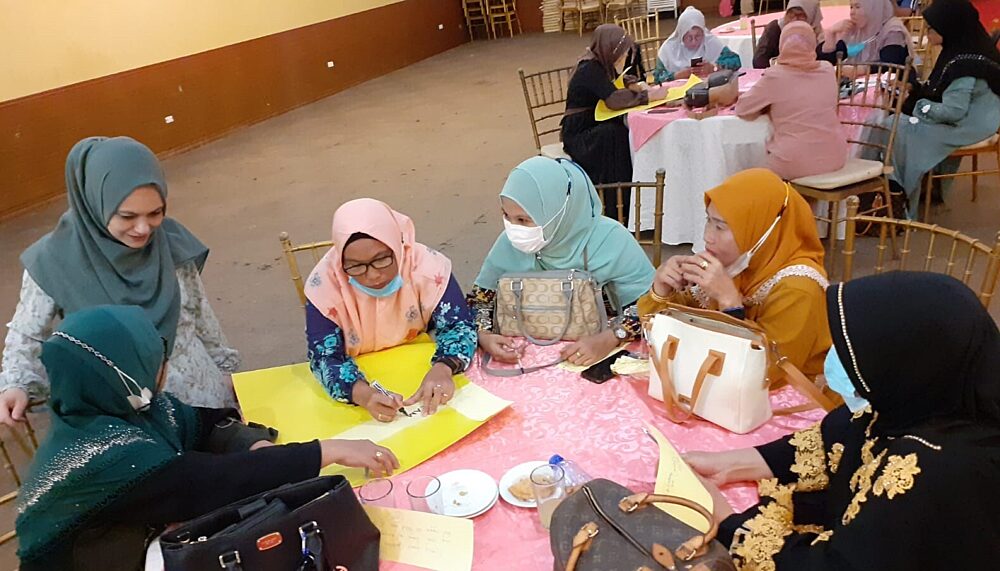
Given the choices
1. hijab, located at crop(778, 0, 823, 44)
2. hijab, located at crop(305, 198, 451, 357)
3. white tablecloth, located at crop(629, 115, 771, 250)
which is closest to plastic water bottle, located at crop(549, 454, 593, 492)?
hijab, located at crop(305, 198, 451, 357)

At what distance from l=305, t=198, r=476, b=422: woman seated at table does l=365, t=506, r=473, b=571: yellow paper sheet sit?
0.44 m

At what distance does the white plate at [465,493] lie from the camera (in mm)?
1212

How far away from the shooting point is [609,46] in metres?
3.81

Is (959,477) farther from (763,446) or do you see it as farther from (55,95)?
(55,95)

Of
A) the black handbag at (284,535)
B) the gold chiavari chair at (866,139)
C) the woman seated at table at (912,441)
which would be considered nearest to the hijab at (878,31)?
the gold chiavari chair at (866,139)

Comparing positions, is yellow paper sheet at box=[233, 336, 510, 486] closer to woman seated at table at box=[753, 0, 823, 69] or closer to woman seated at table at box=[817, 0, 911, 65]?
woman seated at table at box=[753, 0, 823, 69]

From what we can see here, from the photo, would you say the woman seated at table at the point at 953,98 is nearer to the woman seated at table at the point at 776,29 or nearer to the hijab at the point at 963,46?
the hijab at the point at 963,46

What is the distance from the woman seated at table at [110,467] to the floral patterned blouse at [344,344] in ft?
1.15

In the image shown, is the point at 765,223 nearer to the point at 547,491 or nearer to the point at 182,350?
the point at 547,491

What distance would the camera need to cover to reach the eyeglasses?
5.62ft

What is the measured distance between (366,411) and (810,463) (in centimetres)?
92

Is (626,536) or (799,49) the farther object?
(799,49)

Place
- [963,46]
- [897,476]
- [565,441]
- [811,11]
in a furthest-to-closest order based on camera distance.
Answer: [811,11], [963,46], [565,441], [897,476]

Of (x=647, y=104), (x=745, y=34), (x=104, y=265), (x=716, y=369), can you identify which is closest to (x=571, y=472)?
(x=716, y=369)
